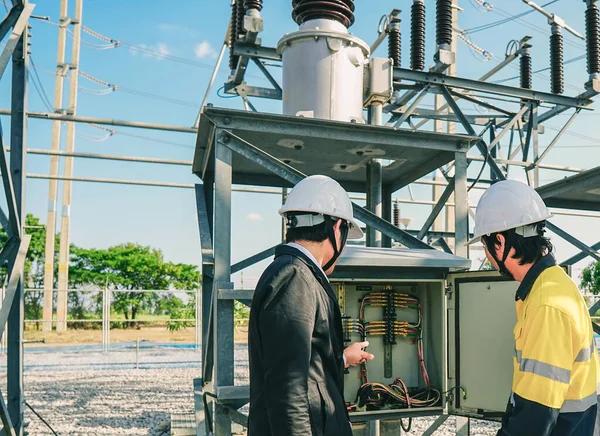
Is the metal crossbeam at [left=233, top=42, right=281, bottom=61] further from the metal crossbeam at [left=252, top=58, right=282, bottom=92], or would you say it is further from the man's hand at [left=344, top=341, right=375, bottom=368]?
the man's hand at [left=344, top=341, right=375, bottom=368]

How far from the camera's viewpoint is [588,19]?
28.1 feet

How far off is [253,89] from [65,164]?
54.9 feet

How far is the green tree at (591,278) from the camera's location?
2769 cm

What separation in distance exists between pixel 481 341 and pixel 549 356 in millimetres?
2187

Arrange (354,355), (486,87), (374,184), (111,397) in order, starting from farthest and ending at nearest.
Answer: (111,397)
(486,87)
(374,184)
(354,355)

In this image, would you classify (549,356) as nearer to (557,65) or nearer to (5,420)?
(5,420)

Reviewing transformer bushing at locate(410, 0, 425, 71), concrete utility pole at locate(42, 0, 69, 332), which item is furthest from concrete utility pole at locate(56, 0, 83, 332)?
transformer bushing at locate(410, 0, 425, 71)

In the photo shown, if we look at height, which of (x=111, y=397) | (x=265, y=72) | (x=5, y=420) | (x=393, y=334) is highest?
(x=265, y=72)

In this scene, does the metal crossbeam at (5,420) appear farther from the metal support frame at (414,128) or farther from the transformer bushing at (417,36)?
the transformer bushing at (417,36)

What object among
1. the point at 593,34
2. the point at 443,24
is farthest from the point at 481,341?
the point at 593,34

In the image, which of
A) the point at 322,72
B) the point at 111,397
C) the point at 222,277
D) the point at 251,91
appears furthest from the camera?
the point at 111,397

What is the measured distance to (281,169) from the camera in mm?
4211

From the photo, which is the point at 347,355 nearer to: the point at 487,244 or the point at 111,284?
the point at 487,244

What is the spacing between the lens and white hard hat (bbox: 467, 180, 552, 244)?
8.02 feet
